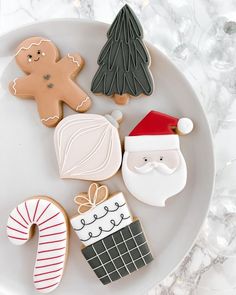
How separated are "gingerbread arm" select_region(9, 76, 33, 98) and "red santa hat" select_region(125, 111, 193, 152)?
0.75 ft

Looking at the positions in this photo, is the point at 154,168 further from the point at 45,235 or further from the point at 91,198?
the point at 45,235

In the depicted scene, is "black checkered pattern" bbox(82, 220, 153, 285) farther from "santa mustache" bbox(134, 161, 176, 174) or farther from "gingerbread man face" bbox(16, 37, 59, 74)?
"gingerbread man face" bbox(16, 37, 59, 74)

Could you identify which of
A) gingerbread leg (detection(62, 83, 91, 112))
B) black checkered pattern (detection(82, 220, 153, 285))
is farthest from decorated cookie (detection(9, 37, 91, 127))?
black checkered pattern (detection(82, 220, 153, 285))

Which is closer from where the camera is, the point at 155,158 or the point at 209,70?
the point at 155,158

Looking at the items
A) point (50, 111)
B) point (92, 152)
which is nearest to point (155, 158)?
point (92, 152)

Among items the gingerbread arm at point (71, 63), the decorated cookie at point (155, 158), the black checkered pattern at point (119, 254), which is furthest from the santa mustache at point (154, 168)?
the gingerbread arm at point (71, 63)

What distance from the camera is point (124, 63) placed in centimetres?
90

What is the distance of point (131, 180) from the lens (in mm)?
908

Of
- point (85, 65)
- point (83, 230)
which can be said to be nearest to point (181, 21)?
point (85, 65)

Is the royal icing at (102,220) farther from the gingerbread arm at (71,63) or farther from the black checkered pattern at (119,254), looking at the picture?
the gingerbread arm at (71,63)

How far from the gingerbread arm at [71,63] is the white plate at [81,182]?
30 mm

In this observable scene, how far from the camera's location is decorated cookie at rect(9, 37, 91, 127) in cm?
93

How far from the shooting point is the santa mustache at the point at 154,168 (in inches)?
35.4

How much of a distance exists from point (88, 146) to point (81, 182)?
0.27 ft
